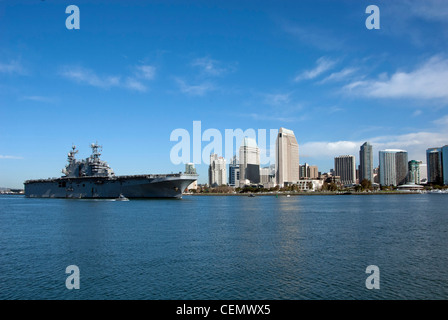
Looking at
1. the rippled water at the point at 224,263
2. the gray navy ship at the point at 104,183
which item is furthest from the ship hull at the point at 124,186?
the rippled water at the point at 224,263

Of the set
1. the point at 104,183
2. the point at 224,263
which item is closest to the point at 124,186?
the point at 104,183

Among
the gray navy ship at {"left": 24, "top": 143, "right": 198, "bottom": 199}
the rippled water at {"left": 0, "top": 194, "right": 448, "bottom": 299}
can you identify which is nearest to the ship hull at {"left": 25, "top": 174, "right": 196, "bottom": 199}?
the gray navy ship at {"left": 24, "top": 143, "right": 198, "bottom": 199}

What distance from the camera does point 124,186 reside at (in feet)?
324

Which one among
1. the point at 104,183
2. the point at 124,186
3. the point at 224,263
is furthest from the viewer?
the point at 104,183

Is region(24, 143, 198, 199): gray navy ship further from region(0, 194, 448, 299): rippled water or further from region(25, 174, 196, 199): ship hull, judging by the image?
region(0, 194, 448, 299): rippled water

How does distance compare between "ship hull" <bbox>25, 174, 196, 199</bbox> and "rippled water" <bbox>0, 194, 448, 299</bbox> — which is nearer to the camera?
"rippled water" <bbox>0, 194, 448, 299</bbox>

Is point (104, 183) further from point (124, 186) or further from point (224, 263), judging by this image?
point (224, 263)

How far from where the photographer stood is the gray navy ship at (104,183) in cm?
9275

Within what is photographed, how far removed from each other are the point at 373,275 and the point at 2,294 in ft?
63.2

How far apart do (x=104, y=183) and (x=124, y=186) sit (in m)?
7.52

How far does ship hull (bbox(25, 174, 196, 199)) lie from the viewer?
302 feet

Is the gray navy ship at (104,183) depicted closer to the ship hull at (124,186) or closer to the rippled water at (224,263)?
the ship hull at (124,186)
